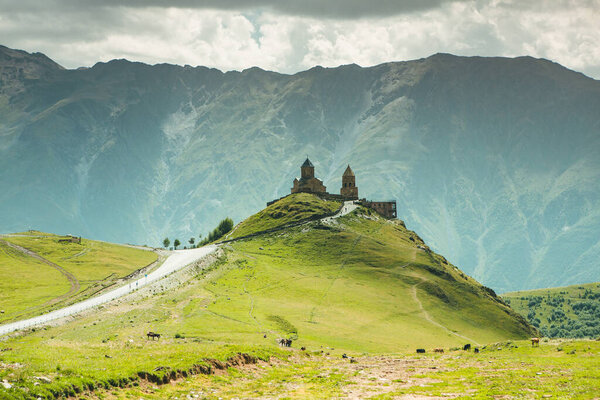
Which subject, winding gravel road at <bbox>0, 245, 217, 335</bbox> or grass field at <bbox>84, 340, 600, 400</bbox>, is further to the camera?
winding gravel road at <bbox>0, 245, 217, 335</bbox>

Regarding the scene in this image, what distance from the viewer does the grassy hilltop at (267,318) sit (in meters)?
52.4

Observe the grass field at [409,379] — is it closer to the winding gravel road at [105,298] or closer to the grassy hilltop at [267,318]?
the grassy hilltop at [267,318]

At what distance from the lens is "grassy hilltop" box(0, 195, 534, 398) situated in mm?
52406

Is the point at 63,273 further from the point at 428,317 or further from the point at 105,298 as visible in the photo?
the point at 428,317

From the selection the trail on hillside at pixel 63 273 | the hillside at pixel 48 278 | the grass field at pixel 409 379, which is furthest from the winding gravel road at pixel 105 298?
the grass field at pixel 409 379

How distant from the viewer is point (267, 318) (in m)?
118

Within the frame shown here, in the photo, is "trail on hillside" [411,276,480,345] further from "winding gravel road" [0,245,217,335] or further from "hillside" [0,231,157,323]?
"hillside" [0,231,157,323]

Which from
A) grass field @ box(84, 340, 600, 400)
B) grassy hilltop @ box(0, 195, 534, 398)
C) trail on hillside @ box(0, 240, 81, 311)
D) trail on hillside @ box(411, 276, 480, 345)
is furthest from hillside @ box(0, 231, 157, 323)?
grass field @ box(84, 340, 600, 400)

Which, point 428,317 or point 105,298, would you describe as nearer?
point 105,298

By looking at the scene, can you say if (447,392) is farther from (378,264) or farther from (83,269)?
(83,269)

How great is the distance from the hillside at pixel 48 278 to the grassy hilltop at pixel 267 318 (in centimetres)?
1986

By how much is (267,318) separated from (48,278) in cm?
7376

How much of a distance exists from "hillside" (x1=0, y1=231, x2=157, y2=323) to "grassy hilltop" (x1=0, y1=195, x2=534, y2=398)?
65.2ft

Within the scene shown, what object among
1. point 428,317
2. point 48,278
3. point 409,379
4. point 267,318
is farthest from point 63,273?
point 409,379
